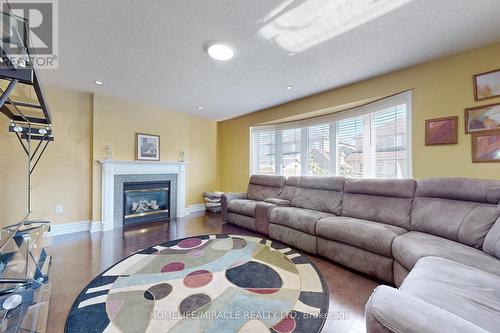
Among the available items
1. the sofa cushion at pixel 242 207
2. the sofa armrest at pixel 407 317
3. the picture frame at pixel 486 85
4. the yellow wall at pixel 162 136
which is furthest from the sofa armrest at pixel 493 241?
the yellow wall at pixel 162 136

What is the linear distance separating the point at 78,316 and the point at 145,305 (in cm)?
46

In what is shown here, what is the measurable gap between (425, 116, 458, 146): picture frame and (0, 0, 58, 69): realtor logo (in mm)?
3724

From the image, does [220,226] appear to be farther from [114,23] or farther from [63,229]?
[114,23]

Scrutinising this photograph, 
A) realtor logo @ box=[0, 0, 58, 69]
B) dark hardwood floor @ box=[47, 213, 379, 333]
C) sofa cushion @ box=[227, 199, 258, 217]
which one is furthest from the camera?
sofa cushion @ box=[227, 199, 258, 217]

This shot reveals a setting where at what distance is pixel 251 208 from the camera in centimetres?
359

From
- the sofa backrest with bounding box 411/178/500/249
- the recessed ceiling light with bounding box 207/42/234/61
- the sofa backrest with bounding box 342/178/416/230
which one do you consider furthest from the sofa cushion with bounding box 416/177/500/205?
the recessed ceiling light with bounding box 207/42/234/61

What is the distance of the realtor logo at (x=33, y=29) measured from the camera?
3.33ft

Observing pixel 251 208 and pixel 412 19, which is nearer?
pixel 412 19

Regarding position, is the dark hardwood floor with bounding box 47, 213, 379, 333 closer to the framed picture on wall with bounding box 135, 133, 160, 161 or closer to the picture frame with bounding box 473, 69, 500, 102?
the framed picture on wall with bounding box 135, 133, 160, 161

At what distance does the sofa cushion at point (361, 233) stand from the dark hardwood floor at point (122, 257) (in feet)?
1.12

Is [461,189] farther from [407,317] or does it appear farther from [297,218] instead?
[407,317]

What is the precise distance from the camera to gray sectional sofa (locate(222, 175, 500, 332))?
87 centimetres

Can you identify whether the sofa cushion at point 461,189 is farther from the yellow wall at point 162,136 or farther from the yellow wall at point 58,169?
the yellow wall at point 58,169

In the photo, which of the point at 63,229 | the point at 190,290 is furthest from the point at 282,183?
the point at 63,229
